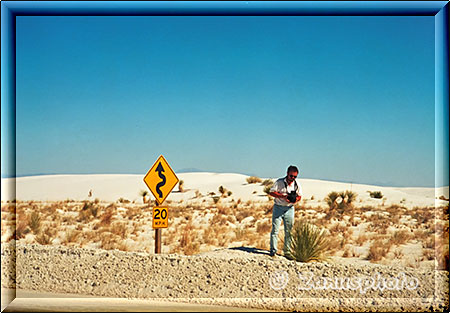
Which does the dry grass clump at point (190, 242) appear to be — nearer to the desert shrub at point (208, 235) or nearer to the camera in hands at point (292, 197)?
the desert shrub at point (208, 235)

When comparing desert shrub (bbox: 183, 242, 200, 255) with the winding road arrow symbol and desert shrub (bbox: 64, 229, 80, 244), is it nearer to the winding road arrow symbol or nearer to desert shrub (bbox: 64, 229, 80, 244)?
the winding road arrow symbol

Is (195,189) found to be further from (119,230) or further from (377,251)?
(377,251)

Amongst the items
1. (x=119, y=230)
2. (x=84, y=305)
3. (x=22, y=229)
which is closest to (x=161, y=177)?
(x=84, y=305)

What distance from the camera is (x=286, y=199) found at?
862 cm

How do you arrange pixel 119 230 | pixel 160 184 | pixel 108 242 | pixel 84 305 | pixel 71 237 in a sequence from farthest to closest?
pixel 119 230, pixel 71 237, pixel 108 242, pixel 160 184, pixel 84 305

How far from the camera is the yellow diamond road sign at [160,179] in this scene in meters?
8.59

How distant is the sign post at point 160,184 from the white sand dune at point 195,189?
16447 millimetres

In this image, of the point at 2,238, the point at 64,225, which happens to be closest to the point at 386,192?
the point at 64,225

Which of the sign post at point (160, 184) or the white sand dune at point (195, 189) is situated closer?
the sign post at point (160, 184)

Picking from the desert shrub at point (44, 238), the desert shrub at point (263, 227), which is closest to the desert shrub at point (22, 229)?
the desert shrub at point (44, 238)

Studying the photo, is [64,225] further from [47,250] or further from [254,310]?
[254,310]

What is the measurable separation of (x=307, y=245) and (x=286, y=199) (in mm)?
812

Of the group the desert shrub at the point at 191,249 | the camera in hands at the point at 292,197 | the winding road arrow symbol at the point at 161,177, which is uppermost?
the winding road arrow symbol at the point at 161,177

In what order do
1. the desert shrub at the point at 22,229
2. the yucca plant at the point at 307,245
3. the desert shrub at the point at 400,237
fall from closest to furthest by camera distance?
the yucca plant at the point at 307,245 → the desert shrub at the point at 400,237 → the desert shrub at the point at 22,229
